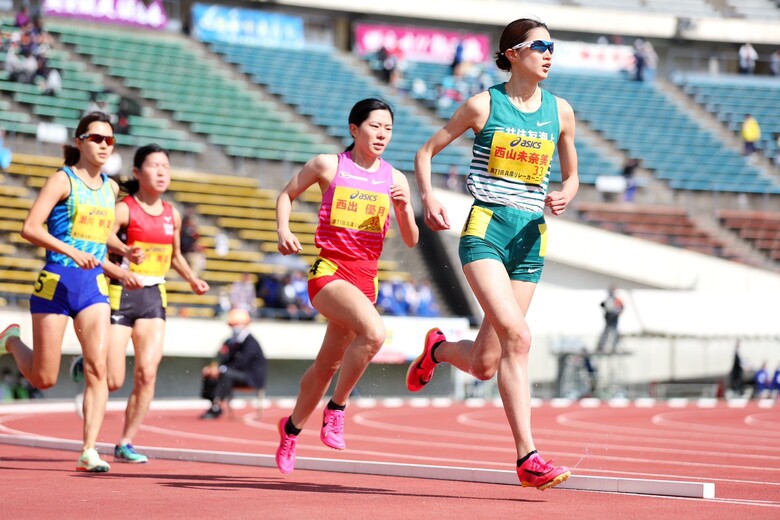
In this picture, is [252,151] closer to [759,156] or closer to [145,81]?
[145,81]

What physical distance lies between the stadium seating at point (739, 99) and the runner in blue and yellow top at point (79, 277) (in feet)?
111

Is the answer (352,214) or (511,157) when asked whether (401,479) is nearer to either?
(352,214)

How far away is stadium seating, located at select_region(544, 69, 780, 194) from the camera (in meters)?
37.6

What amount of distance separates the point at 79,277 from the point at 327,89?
29.6 metres

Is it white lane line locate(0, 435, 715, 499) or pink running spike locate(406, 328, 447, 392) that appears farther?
pink running spike locate(406, 328, 447, 392)

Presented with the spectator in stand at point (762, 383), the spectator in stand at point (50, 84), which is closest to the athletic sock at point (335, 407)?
the spectator in stand at point (762, 383)

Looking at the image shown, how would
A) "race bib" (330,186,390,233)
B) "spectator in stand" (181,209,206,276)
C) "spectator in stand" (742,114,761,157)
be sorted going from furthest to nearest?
"spectator in stand" (742,114,761,157) < "spectator in stand" (181,209,206,276) < "race bib" (330,186,390,233)

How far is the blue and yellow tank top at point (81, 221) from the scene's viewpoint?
28.5 ft

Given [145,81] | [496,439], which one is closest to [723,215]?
[145,81]

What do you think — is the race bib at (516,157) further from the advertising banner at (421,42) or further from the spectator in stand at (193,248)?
the advertising banner at (421,42)

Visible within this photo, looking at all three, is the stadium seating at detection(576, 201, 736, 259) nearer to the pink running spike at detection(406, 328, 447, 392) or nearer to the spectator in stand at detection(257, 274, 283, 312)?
the spectator in stand at detection(257, 274, 283, 312)

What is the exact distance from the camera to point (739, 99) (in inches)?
1719

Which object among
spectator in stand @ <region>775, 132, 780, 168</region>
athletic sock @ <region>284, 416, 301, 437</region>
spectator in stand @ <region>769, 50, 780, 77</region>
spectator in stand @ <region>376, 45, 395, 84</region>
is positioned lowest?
athletic sock @ <region>284, 416, 301, 437</region>

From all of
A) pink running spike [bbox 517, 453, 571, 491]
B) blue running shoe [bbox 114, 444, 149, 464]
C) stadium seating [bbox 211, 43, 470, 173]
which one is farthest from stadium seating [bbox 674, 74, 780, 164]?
pink running spike [bbox 517, 453, 571, 491]
